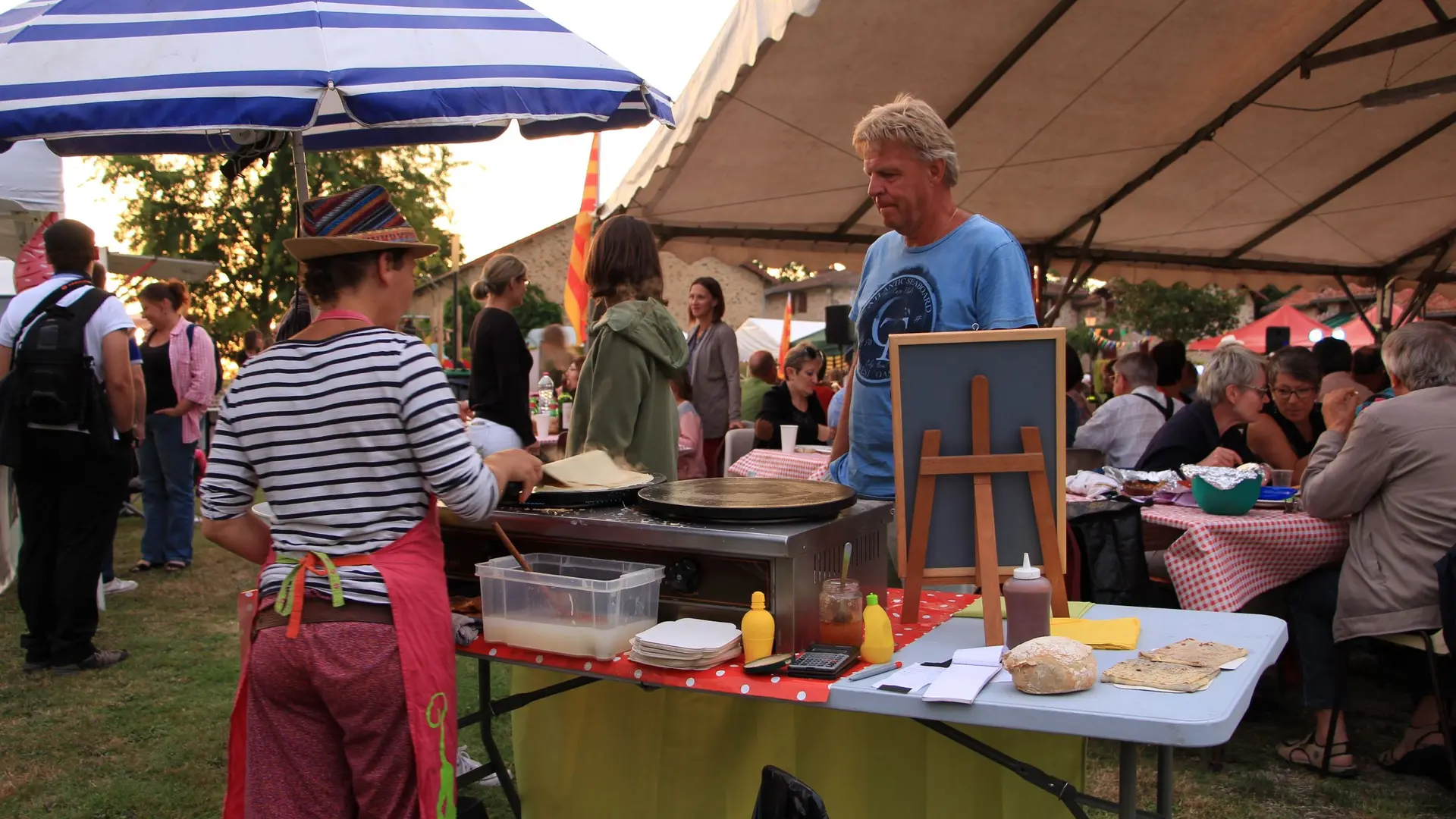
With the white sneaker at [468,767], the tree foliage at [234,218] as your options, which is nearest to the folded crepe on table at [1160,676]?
the white sneaker at [468,767]

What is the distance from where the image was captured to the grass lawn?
342cm

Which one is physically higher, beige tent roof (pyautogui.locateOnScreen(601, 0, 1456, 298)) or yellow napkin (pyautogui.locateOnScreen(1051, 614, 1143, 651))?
beige tent roof (pyautogui.locateOnScreen(601, 0, 1456, 298))

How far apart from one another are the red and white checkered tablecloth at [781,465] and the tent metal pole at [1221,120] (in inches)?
145

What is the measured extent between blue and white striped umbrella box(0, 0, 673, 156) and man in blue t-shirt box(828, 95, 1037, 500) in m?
0.97

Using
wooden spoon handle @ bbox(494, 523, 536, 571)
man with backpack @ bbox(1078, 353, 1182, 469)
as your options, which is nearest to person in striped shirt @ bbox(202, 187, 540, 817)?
wooden spoon handle @ bbox(494, 523, 536, 571)

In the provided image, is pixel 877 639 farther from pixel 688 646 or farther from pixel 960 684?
pixel 688 646

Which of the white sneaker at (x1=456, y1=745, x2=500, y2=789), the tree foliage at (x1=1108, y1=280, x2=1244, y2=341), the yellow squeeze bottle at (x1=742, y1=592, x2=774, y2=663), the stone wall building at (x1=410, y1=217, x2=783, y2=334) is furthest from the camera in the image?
the stone wall building at (x1=410, y1=217, x2=783, y2=334)

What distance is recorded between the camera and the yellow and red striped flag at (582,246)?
7.79 m

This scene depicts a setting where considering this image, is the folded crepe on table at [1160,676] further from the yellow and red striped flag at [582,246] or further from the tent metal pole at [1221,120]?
the yellow and red striped flag at [582,246]

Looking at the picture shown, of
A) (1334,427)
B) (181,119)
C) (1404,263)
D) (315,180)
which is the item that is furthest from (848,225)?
(315,180)

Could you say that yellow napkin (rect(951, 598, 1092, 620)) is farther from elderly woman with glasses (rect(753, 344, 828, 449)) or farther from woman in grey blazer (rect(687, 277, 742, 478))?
woman in grey blazer (rect(687, 277, 742, 478))

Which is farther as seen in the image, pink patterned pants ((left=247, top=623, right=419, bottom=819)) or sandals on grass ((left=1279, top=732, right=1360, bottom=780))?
sandals on grass ((left=1279, top=732, right=1360, bottom=780))

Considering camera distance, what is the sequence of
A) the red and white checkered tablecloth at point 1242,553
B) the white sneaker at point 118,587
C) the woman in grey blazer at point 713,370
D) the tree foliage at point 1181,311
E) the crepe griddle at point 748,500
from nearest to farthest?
1. the crepe griddle at point 748,500
2. the red and white checkered tablecloth at point 1242,553
3. the white sneaker at point 118,587
4. the woman in grey blazer at point 713,370
5. the tree foliage at point 1181,311

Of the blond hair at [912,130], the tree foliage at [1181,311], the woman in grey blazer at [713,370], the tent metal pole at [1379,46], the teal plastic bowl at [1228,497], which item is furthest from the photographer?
the tree foliage at [1181,311]
